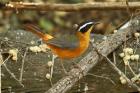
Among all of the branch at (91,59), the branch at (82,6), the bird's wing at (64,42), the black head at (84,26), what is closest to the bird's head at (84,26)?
the black head at (84,26)

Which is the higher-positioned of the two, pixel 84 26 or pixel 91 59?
pixel 84 26

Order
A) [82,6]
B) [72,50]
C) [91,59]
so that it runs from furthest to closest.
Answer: [82,6] → [91,59] → [72,50]

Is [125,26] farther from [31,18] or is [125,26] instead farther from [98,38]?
[31,18]

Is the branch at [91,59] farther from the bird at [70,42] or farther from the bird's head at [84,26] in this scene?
the bird's head at [84,26]

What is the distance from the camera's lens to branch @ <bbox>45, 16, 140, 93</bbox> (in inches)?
155

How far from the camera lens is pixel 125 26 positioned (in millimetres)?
4758

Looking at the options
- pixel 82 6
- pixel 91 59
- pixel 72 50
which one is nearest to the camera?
pixel 72 50

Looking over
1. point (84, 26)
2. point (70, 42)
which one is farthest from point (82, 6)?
point (70, 42)

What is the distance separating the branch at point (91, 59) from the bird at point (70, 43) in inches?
4.7

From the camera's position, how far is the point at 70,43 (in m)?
4.09

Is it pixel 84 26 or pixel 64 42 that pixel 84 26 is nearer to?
pixel 84 26

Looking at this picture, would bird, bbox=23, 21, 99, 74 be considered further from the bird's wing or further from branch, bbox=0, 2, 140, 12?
branch, bbox=0, 2, 140, 12

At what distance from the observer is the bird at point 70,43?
13.4ft

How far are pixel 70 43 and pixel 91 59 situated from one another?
264 mm
